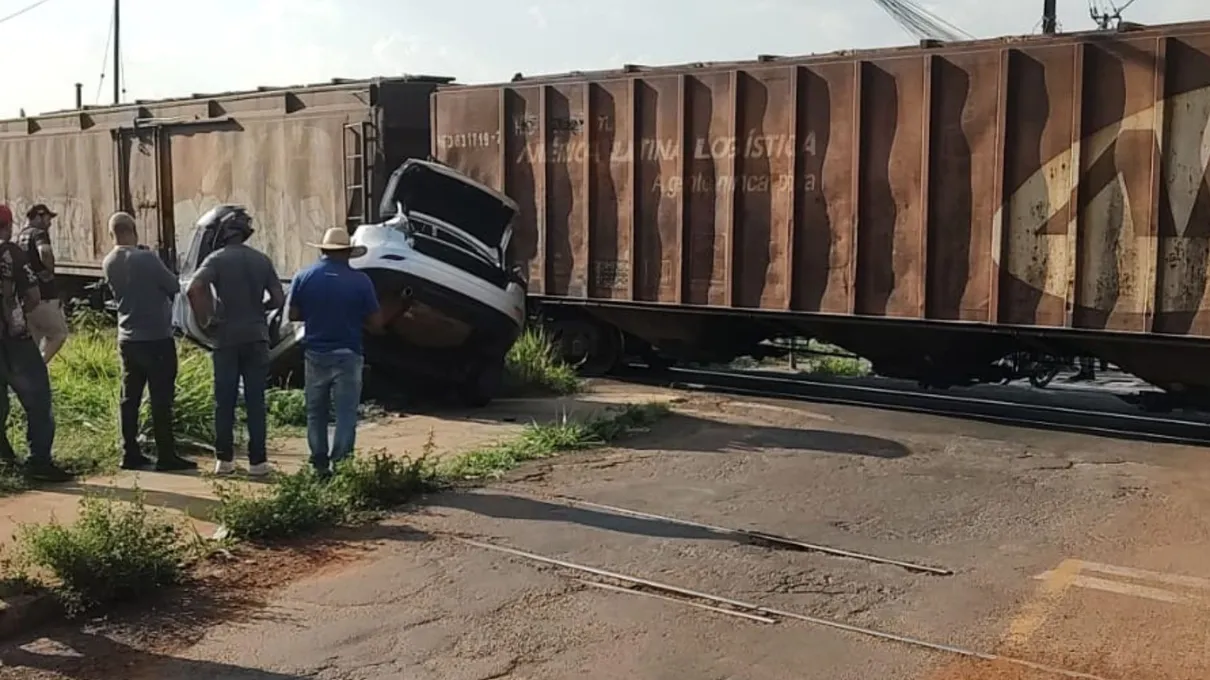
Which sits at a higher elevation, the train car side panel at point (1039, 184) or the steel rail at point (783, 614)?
the train car side panel at point (1039, 184)

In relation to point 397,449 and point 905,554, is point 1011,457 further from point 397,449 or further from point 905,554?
point 397,449

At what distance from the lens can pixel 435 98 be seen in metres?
14.8

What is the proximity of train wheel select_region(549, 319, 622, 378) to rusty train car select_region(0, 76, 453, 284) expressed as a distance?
9.16ft

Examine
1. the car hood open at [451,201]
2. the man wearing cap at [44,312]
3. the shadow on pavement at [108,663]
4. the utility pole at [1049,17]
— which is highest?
the utility pole at [1049,17]

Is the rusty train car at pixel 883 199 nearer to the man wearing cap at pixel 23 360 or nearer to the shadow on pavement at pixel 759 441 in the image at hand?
the shadow on pavement at pixel 759 441

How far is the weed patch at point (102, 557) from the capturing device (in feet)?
18.8

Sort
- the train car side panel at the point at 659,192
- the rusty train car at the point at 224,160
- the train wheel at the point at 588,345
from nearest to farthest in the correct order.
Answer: the train car side panel at the point at 659,192, the train wheel at the point at 588,345, the rusty train car at the point at 224,160

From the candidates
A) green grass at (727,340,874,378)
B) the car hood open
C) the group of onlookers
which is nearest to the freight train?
the car hood open

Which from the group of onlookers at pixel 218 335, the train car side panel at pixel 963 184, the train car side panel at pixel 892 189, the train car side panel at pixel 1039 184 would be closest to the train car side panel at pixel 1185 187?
the train car side panel at pixel 1039 184

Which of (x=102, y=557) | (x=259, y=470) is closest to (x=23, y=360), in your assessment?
(x=259, y=470)

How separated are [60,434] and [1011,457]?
23.3ft

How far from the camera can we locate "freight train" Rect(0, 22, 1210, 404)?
9.98 metres

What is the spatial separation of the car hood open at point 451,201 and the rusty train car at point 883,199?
1523mm

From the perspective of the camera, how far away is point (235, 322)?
326 inches
